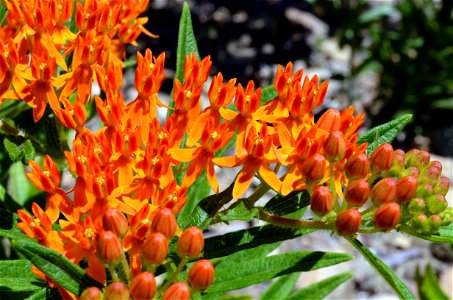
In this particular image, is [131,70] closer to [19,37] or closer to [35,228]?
[19,37]

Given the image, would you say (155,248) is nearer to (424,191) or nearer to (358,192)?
(358,192)

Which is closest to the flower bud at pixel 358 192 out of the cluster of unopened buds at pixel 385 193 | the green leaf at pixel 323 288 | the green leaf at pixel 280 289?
the cluster of unopened buds at pixel 385 193

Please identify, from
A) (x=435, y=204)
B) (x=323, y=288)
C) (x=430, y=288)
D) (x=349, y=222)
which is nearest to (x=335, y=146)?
(x=349, y=222)

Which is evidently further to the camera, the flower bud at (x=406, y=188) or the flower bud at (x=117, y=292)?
the flower bud at (x=406, y=188)

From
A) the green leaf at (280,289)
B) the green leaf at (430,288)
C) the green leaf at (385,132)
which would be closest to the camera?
the green leaf at (385,132)

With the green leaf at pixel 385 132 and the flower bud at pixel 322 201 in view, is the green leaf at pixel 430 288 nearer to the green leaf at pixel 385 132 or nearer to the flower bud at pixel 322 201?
the green leaf at pixel 385 132

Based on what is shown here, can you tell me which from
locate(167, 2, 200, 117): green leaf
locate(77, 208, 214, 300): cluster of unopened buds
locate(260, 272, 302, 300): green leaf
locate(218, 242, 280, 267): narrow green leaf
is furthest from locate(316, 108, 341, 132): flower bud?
locate(260, 272, 302, 300): green leaf

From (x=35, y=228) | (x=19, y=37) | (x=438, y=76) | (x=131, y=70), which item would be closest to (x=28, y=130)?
(x=19, y=37)
